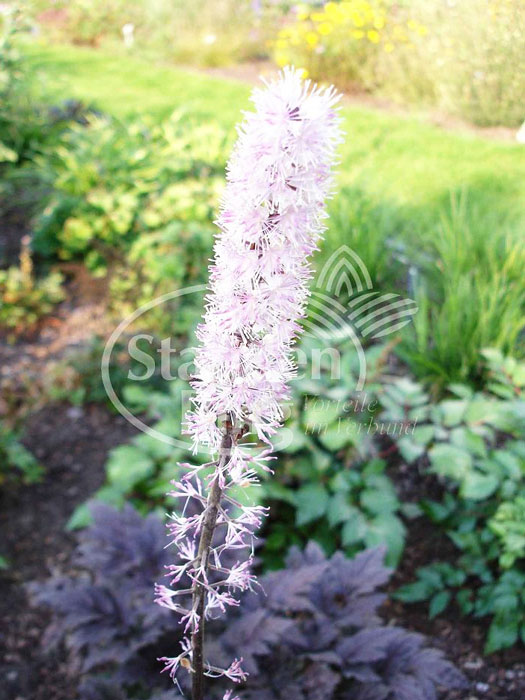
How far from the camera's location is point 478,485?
2664mm

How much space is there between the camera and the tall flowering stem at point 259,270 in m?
0.97

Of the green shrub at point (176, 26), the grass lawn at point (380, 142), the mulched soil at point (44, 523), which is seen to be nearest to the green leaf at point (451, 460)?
the grass lawn at point (380, 142)

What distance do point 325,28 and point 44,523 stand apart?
6.23m

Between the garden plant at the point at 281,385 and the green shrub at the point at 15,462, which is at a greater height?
the garden plant at the point at 281,385

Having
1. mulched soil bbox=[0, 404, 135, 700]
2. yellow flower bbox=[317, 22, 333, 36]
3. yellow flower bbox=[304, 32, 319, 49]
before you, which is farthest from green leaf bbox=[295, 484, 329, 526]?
yellow flower bbox=[304, 32, 319, 49]

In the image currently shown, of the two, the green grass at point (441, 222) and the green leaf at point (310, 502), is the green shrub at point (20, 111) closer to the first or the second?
the green grass at point (441, 222)

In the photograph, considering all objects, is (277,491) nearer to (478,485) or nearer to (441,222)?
(478,485)

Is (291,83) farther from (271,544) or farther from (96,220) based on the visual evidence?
→ (96,220)

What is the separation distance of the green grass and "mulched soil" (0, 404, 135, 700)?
1.92 metres

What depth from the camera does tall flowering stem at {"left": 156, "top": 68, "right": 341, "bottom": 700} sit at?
38.4 inches

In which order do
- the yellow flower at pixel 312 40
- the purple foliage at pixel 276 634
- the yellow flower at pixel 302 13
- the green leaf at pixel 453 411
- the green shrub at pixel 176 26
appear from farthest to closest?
the green shrub at pixel 176 26, the yellow flower at pixel 302 13, the yellow flower at pixel 312 40, the green leaf at pixel 453 411, the purple foliage at pixel 276 634

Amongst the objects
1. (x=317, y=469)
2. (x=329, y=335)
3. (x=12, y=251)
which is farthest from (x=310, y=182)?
(x=12, y=251)
